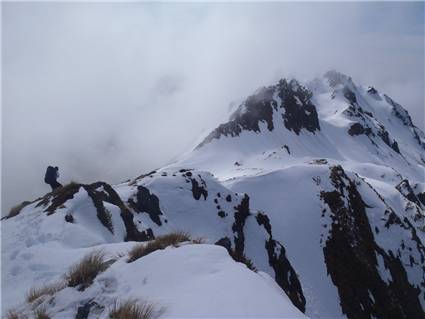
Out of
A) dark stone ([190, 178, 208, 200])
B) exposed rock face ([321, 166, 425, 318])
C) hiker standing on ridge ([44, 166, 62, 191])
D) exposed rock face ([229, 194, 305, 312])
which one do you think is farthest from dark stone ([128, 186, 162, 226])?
exposed rock face ([321, 166, 425, 318])

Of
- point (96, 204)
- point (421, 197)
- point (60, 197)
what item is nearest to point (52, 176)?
point (60, 197)

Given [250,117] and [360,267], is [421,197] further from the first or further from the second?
[360,267]

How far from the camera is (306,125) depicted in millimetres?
147750

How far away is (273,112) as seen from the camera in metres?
131

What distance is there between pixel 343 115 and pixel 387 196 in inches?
4027

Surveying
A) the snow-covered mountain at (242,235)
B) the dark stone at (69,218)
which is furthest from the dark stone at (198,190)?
the dark stone at (69,218)

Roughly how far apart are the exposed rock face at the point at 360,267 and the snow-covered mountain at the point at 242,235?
18cm

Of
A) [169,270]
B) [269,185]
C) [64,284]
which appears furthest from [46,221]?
[269,185]

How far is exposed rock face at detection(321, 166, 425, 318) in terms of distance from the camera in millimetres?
52812

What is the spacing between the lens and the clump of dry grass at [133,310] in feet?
21.9

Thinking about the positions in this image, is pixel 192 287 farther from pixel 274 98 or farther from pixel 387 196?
pixel 274 98

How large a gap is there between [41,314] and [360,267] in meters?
55.0

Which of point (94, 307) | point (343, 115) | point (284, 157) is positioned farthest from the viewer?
point (343, 115)

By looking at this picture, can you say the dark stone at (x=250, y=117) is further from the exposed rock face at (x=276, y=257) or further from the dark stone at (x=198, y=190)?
the exposed rock face at (x=276, y=257)
